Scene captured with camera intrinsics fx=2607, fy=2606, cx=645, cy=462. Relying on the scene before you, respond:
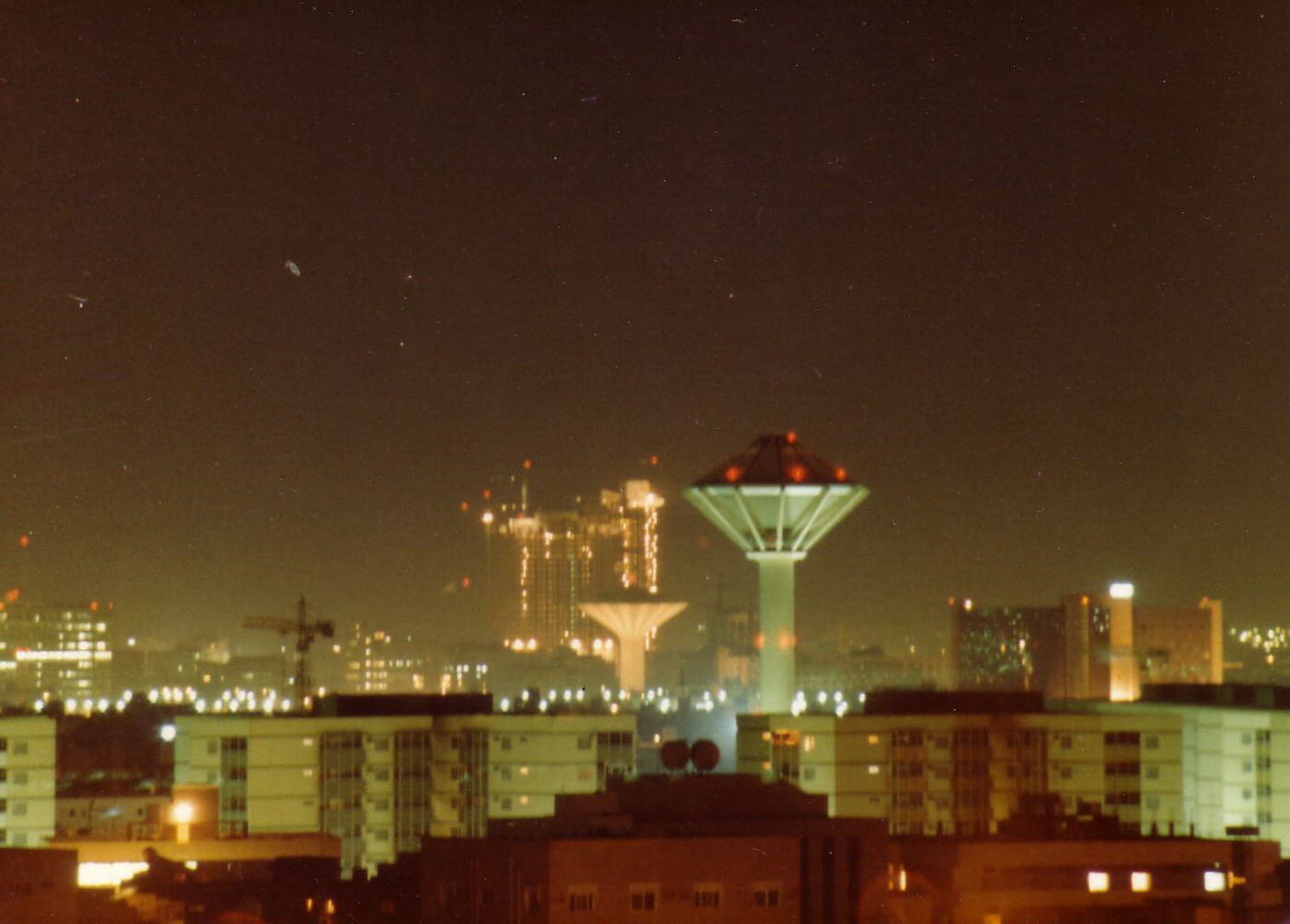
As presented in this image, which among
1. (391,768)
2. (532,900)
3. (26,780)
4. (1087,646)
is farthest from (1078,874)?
(1087,646)

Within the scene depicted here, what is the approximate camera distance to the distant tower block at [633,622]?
10325 cm

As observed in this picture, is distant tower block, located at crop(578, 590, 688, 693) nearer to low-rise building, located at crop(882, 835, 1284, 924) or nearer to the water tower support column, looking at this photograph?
the water tower support column

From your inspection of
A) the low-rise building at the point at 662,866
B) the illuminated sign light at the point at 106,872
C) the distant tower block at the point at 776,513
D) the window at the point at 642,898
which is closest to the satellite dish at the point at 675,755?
the low-rise building at the point at 662,866

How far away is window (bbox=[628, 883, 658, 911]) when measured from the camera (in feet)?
75.3

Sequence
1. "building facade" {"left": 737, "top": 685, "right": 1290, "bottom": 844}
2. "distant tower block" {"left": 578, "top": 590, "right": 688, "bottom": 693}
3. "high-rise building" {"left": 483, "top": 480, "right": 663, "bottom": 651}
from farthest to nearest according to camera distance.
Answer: "high-rise building" {"left": 483, "top": 480, "right": 663, "bottom": 651} < "distant tower block" {"left": 578, "top": 590, "right": 688, "bottom": 693} < "building facade" {"left": 737, "top": 685, "right": 1290, "bottom": 844}

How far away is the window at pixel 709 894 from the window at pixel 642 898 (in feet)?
1.31

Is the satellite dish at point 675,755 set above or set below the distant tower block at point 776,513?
below

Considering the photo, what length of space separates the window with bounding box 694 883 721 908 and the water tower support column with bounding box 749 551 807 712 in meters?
34.5

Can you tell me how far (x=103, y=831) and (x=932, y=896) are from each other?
18.9 metres

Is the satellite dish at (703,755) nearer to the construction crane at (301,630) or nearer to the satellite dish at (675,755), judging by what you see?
the satellite dish at (675,755)

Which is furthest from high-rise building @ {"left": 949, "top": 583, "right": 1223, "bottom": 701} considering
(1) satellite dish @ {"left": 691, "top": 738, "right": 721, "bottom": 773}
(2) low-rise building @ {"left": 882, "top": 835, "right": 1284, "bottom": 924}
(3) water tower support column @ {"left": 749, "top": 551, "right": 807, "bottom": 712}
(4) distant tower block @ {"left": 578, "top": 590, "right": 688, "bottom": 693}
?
(1) satellite dish @ {"left": 691, "top": 738, "right": 721, "bottom": 773}

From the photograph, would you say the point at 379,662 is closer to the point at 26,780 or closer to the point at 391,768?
the point at 391,768

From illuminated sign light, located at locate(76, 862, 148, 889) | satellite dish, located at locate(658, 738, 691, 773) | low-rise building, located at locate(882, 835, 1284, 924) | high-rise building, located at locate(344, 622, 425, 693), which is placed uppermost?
high-rise building, located at locate(344, 622, 425, 693)

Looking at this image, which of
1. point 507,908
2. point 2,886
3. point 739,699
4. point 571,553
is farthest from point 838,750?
point 571,553
